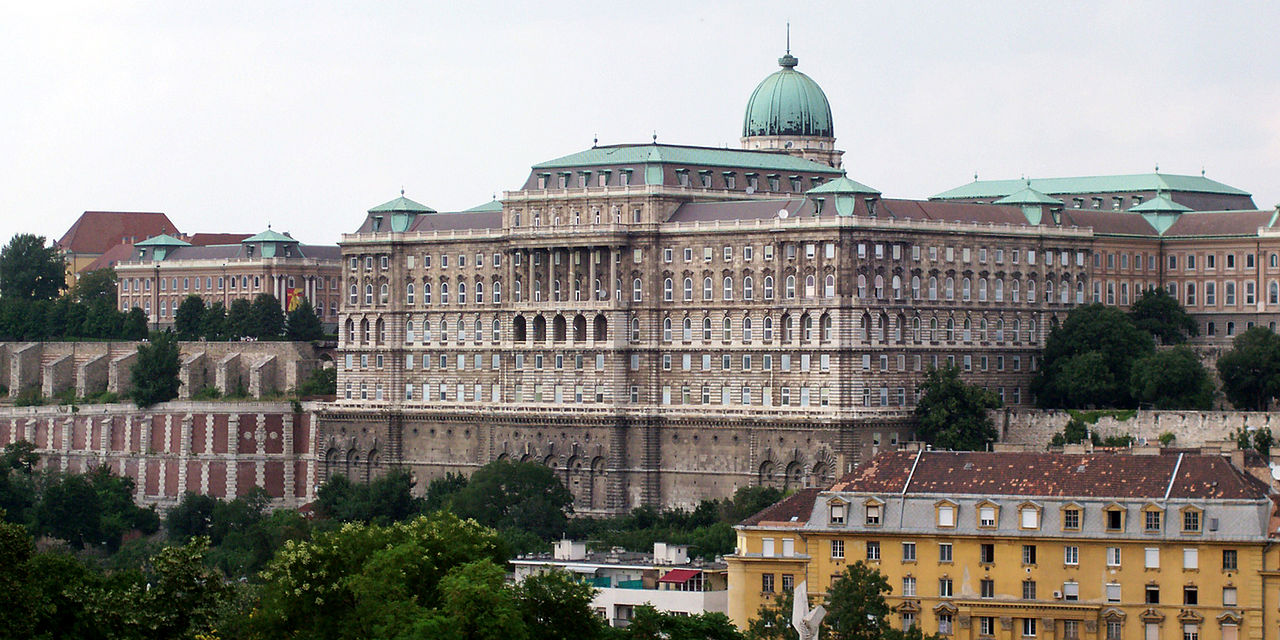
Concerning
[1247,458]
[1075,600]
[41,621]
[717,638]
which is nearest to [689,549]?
[1247,458]

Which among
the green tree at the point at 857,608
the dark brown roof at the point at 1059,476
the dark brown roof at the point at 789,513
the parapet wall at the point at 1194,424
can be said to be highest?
the parapet wall at the point at 1194,424

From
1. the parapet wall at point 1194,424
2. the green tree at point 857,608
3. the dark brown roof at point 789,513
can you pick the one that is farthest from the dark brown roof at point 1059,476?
the parapet wall at point 1194,424

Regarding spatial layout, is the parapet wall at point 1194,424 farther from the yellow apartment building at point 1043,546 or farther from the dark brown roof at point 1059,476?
the yellow apartment building at point 1043,546

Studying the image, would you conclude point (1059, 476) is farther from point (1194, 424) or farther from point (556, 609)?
point (1194, 424)

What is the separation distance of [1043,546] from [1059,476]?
17.7ft

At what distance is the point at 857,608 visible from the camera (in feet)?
421

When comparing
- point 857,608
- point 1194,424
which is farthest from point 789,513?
point 1194,424

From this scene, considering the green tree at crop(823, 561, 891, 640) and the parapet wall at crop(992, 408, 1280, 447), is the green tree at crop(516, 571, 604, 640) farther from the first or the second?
the parapet wall at crop(992, 408, 1280, 447)

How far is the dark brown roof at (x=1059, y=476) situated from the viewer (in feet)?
451

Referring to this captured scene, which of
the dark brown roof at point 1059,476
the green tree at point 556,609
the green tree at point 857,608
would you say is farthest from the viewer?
the dark brown roof at point 1059,476

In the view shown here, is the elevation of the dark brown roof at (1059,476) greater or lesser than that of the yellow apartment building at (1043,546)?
greater

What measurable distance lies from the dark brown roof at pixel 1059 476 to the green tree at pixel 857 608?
39.0ft

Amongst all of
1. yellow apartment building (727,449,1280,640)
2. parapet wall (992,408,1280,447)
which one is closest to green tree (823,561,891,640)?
yellow apartment building (727,449,1280,640)

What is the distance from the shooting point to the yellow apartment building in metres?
134
